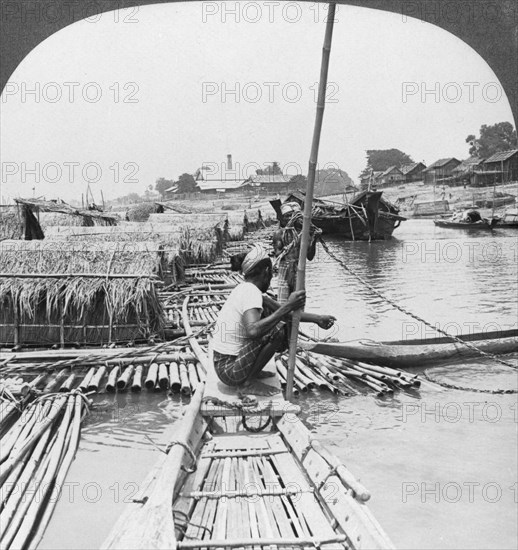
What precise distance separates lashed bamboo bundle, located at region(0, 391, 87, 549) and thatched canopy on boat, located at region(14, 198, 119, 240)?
870 cm

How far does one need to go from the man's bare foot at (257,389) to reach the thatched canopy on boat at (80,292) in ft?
12.8

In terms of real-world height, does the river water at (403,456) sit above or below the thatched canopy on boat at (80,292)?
below

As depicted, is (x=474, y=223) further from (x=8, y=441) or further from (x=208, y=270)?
(x=8, y=441)

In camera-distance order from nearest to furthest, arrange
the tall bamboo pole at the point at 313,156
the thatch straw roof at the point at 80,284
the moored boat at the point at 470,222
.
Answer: the tall bamboo pole at the point at 313,156
the thatch straw roof at the point at 80,284
the moored boat at the point at 470,222

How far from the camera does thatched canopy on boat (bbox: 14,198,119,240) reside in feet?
44.7

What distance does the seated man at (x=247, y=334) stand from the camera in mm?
3609

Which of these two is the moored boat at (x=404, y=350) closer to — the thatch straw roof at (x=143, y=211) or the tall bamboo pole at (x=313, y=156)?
the tall bamboo pole at (x=313, y=156)

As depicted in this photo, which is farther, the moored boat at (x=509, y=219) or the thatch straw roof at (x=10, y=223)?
the moored boat at (x=509, y=219)

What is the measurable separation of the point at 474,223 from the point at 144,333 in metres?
27.2

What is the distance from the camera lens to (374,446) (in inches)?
196

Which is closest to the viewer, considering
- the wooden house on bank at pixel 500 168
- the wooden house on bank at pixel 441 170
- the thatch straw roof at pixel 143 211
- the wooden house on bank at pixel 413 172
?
the thatch straw roof at pixel 143 211

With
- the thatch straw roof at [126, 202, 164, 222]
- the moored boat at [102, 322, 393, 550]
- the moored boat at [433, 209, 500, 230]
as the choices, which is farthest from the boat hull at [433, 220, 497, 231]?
the moored boat at [102, 322, 393, 550]

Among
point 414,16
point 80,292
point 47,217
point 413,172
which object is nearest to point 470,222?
point 413,172

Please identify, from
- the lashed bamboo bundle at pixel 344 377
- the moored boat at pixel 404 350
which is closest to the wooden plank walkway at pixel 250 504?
the lashed bamboo bundle at pixel 344 377
